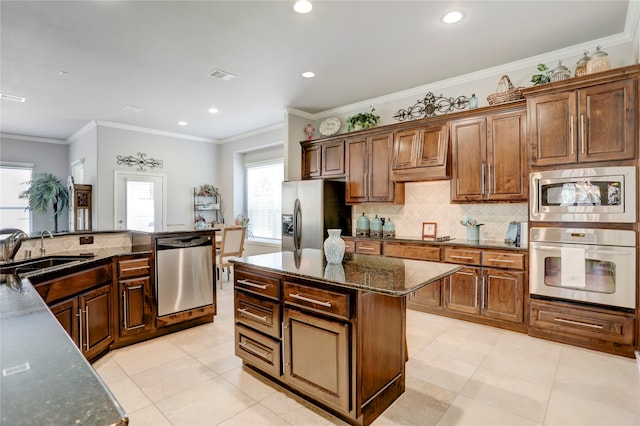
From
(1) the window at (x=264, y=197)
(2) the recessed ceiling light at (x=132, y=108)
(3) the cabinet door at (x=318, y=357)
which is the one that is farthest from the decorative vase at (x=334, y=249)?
(2) the recessed ceiling light at (x=132, y=108)

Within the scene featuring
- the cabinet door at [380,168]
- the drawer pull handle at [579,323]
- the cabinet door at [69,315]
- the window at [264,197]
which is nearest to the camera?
the cabinet door at [69,315]

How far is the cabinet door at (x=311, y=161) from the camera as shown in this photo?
A: 5441mm

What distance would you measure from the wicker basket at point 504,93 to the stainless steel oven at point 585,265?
1.46 m

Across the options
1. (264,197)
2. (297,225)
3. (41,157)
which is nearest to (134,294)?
(297,225)

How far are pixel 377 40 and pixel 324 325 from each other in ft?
9.18

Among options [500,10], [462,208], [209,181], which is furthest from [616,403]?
[209,181]

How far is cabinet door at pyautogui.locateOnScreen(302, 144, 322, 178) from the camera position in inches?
214

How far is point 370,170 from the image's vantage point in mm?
4762

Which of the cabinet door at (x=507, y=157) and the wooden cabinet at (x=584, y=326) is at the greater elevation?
the cabinet door at (x=507, y=157)

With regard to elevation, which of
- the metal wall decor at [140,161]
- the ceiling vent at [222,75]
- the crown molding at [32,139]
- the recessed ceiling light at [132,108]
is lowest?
the metal wall decor at [140,161]

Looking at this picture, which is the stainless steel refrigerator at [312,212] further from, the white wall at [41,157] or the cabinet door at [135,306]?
the white wall at [41,157]

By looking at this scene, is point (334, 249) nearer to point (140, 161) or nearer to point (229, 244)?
point (229, 244)

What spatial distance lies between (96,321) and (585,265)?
432 cm

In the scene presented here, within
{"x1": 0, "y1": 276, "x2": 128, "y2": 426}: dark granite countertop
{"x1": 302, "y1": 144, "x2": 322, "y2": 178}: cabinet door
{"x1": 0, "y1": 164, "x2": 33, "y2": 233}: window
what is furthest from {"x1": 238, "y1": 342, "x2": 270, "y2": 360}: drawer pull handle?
{"x1": 0, "y1": 164, "x2": 33, "y2": 233}: window
